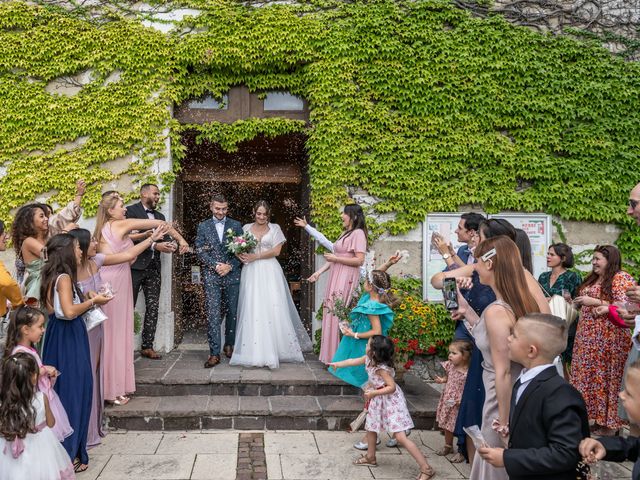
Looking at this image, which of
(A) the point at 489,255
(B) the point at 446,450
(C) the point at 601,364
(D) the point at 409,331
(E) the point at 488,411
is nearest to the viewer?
(A) the point at 489,255

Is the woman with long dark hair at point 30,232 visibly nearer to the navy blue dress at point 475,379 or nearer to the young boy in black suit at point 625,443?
the navy blue dress at point 475,379

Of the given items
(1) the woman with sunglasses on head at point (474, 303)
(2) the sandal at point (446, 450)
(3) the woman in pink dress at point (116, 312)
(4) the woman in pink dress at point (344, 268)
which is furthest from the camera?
(4) the woman in pink dress at point (344, 268)

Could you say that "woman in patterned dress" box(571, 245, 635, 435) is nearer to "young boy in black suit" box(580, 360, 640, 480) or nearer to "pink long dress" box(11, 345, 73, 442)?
"young boy in black suit" box(580, 360, 640, 480)

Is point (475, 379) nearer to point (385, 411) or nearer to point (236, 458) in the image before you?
point (385, 411)

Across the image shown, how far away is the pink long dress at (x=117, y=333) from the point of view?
557 centimetres

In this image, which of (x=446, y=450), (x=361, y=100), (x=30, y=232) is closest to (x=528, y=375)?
(x=446, y=450)

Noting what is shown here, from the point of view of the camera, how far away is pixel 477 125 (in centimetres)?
813

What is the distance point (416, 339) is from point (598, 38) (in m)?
5.78

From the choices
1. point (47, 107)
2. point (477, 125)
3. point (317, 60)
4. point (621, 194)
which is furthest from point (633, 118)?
point (47, 107)

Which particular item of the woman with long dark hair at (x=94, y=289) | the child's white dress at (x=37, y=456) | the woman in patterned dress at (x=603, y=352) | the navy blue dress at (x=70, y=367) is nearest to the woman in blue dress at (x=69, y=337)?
the navy blue dress at (x=70, y=367)

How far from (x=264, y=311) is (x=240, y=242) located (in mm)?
929

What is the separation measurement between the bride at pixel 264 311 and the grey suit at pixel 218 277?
5.3 inches

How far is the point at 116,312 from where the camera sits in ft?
18.6

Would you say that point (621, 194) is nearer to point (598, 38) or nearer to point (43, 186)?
point (598, 38)
